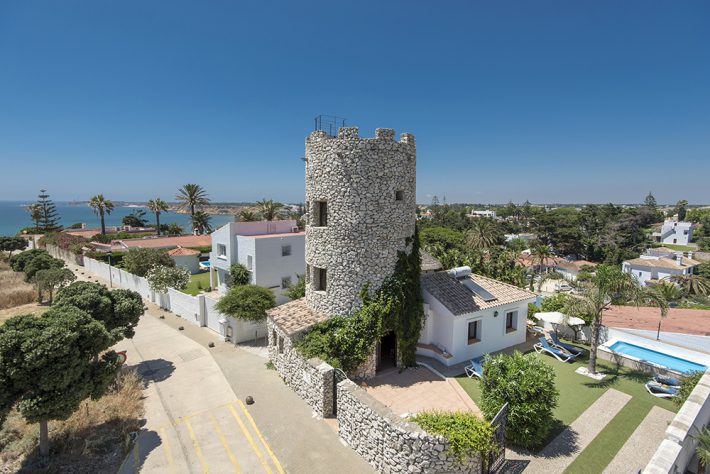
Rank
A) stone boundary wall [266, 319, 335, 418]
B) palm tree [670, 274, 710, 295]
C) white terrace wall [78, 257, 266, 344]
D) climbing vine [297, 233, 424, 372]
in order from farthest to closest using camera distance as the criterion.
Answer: palm tree [670, 274, 710, 295] < white terrace wall [78, 257, 266, 344] < climbing vine [297, 233, 424, 372] < stone boundary wall [266, 319, 335, 418]

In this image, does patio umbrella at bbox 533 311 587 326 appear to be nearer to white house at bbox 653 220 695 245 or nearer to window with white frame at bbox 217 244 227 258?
window with white frame at bbox 217 244 227 258

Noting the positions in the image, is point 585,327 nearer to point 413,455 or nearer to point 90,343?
point 413,455

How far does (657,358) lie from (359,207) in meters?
17.3

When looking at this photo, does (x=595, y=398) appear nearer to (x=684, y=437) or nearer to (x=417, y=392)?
(x=684, y=437)

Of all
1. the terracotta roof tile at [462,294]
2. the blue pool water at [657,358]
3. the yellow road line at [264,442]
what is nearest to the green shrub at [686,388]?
the blue pool water at [657,358]

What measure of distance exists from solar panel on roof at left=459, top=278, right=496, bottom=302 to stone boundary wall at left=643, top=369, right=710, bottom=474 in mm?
8255

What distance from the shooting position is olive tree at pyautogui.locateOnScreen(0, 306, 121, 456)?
9.59m

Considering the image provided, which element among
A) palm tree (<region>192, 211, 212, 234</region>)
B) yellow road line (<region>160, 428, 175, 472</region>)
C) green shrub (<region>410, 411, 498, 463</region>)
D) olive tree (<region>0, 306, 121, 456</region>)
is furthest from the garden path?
palm tree (<region>192, 211, 212, 234</region>)

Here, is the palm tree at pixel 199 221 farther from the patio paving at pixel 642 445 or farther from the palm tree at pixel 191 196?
the patio paving at pixel 642 445

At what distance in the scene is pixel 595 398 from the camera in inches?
557

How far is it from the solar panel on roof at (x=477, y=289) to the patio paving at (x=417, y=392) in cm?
499

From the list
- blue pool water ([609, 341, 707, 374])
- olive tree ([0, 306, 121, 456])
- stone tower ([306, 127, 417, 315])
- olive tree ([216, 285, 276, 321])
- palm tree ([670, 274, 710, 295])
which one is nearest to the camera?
olive tree ([0, 306, 121, 456])

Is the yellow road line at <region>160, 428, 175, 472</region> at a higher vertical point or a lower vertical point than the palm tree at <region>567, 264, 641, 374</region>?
lower

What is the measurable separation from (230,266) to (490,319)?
68.4ft
